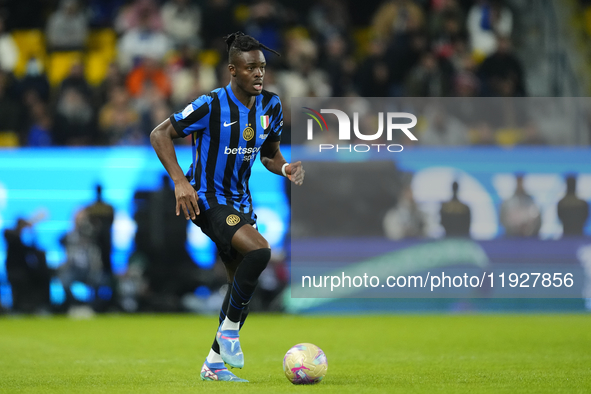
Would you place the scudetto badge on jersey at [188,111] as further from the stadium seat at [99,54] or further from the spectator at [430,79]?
the stadium seat at [99,54]

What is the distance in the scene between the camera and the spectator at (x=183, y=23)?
56.0 ft

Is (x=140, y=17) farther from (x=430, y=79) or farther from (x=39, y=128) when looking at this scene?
(x=430, y=79)

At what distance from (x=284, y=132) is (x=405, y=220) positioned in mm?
2379

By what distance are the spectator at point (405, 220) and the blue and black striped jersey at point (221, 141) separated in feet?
23.4

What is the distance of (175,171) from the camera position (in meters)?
6.20

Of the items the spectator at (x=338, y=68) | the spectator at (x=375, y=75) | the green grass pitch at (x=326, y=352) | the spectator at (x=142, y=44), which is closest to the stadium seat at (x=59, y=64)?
the spectator at (x=142, y=44)

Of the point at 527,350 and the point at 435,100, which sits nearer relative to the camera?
the point at 527,350

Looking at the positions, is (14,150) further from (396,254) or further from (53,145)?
(396,254)

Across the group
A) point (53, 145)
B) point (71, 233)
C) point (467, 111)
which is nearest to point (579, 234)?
point (467, 111)

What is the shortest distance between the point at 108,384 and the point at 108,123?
32.2 feet

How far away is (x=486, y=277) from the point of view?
13141 mm

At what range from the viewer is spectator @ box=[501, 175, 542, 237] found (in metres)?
13.3

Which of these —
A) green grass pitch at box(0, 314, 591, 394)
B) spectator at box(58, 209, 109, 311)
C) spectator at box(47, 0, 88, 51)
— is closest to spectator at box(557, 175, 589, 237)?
green grass pitch at box(0, 314, 591, 394)

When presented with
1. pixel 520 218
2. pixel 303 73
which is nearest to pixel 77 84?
pixel 303 73
